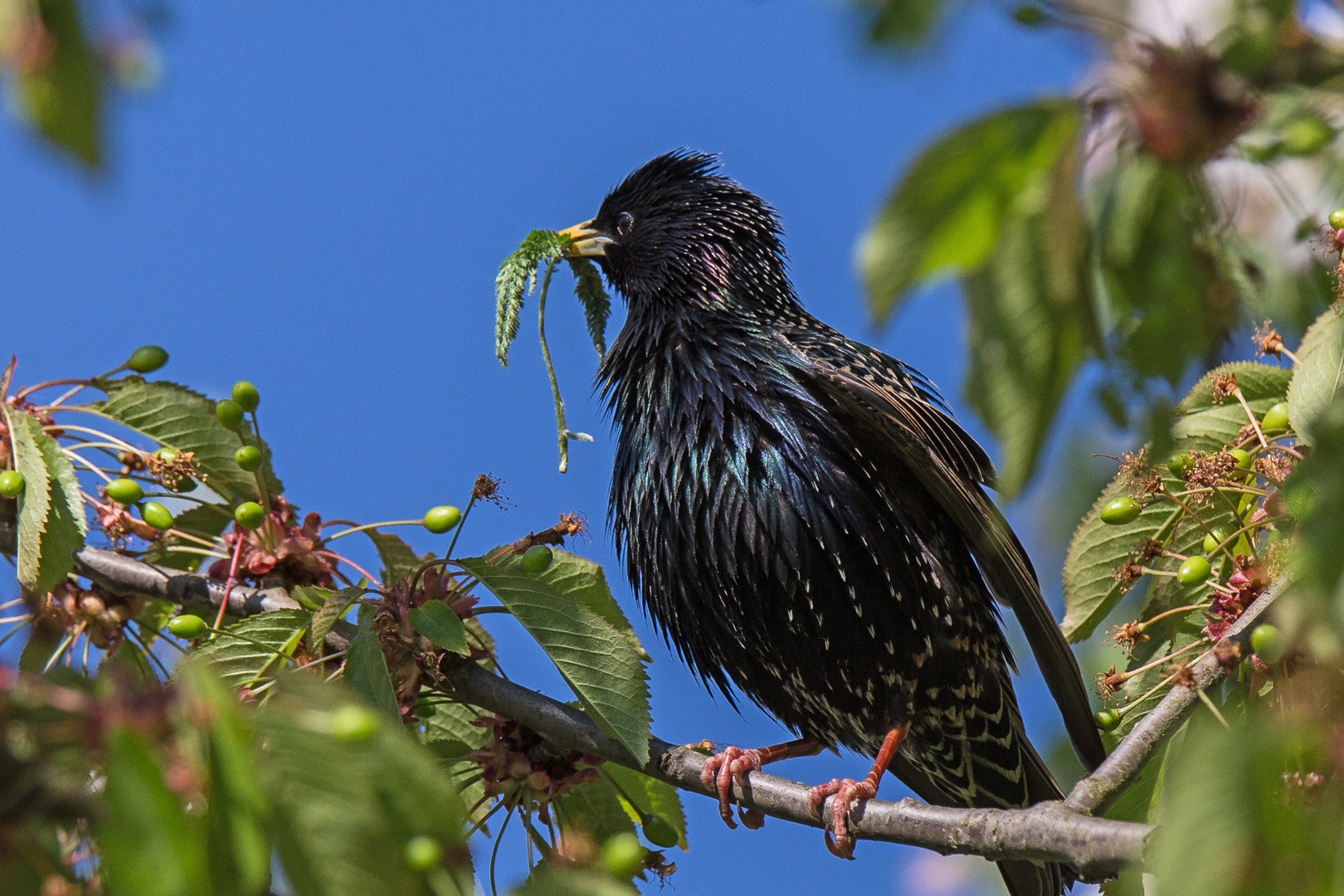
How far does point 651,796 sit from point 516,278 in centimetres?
138

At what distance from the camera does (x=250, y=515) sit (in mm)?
2896

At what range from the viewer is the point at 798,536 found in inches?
138

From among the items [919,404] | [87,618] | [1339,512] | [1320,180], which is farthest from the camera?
[919,404]

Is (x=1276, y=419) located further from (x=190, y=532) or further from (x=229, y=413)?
(x=190, y=532)

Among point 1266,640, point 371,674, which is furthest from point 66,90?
point 1266,640

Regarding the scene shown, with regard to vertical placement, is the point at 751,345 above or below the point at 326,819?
above

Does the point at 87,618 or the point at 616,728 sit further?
the point at 87,618

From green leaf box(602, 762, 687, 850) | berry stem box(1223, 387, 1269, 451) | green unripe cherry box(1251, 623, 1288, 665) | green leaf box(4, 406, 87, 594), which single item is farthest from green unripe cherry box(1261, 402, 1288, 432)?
green leaf box(4, 406, 87, 594)

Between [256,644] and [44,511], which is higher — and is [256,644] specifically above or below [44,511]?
below

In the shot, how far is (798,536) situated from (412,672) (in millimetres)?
1263

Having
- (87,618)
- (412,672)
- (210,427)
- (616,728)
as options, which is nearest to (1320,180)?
(616,728)

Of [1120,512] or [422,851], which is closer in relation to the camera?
[422,851]

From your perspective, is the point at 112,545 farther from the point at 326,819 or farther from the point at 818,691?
the point at 326,819

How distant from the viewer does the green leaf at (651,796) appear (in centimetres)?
300
